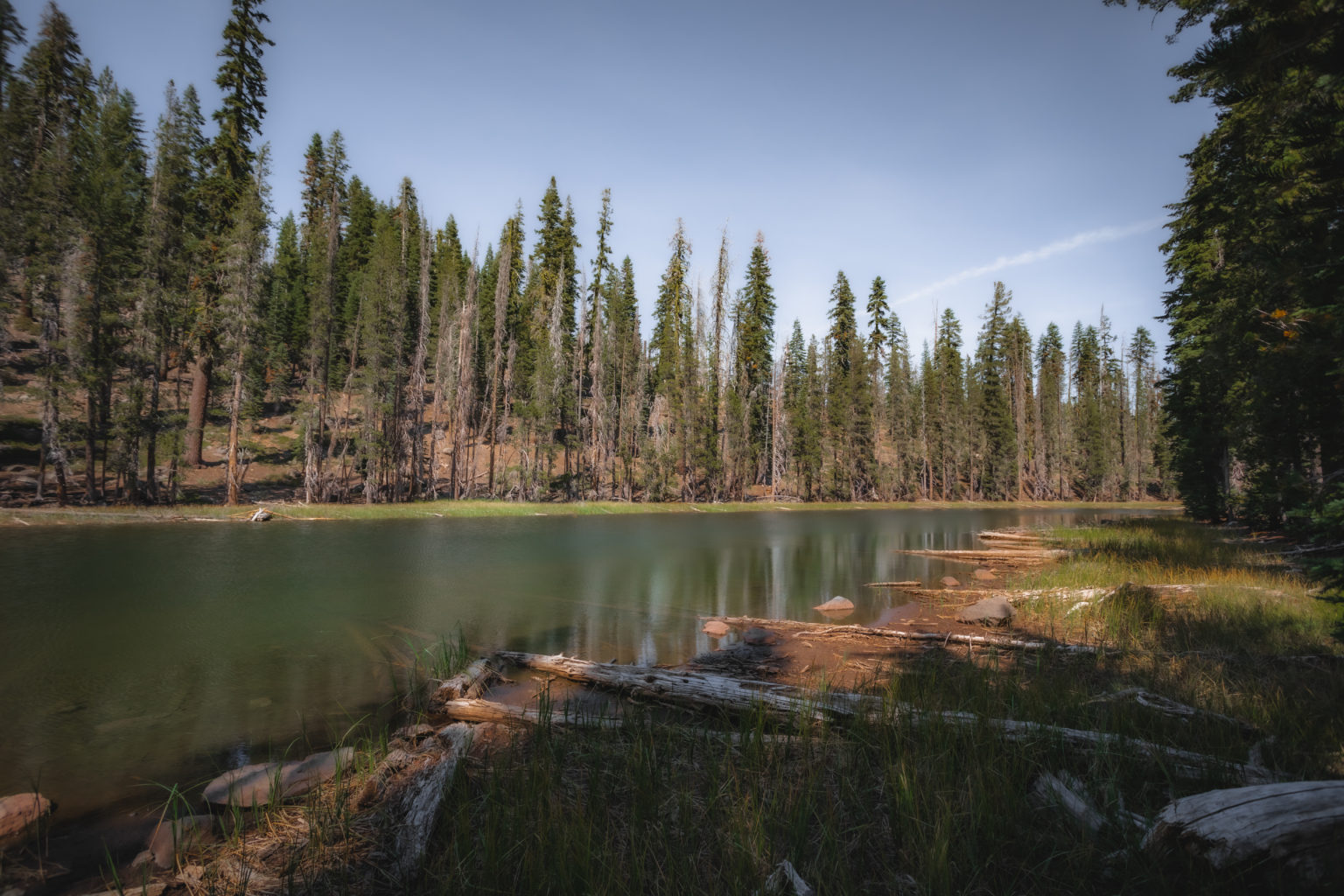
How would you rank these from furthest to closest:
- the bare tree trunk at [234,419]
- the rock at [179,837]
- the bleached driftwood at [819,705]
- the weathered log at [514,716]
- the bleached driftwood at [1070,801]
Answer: the bare tree trunk at [234,419] → the weathered log at [514,716] → the rock at [179,837] → the bleached driftwood at [819,705] → the bleached driftwood at [1070,801]

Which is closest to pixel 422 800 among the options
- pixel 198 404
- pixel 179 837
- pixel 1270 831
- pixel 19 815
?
pixel 179 837

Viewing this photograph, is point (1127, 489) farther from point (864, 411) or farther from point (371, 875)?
point (371, 875)

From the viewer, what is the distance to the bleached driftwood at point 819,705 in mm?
3465

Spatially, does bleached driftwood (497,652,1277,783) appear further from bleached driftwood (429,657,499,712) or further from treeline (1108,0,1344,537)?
treeline (1108,0,1344,537)

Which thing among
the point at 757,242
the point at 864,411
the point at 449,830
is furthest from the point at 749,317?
the point at 449,830

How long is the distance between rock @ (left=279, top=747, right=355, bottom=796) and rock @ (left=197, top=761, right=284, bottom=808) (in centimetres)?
10

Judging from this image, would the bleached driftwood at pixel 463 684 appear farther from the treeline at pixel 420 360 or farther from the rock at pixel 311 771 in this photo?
the treeline at pixel 420 360

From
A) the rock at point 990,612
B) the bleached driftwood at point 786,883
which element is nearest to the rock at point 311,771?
the bleached driftwood at point 786,883

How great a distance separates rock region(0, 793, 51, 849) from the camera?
4074mm

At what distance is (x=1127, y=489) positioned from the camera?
7344cm

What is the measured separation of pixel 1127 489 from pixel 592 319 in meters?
75.7

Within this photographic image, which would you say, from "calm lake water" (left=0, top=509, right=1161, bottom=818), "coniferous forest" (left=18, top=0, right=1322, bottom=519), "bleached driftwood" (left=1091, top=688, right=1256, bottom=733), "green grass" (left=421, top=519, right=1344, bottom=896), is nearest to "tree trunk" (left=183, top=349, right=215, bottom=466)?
"coniferous forest" (left=18, top=0, right=1322, bottom=519)

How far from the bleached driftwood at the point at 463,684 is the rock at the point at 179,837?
212 centimetres

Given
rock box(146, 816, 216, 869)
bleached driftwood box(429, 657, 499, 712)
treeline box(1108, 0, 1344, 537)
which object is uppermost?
treeline box(1108, 0, 1344, 537)
